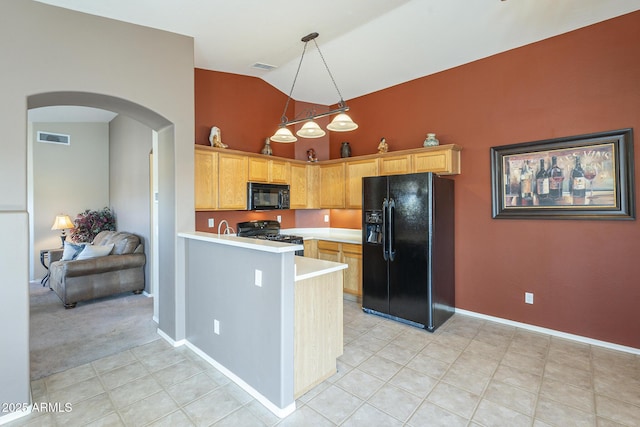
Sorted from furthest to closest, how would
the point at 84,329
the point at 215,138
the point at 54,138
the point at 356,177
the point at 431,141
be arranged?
the point at 54,138, the point at 356,177, the point at 215,138, the point at 431,141, the point at 84,329

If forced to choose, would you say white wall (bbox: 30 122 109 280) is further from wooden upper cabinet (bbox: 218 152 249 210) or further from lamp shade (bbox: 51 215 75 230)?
wooden upper cabinet (bbox: 218 152 249 210)

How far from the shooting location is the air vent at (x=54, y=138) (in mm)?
6109

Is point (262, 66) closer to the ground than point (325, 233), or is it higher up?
higher up

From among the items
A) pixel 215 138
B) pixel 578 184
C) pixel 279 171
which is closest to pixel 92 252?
pixel 215 138

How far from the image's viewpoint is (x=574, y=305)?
3279 mm

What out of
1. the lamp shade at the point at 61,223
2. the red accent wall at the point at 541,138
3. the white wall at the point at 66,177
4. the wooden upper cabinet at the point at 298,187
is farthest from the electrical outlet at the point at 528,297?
the white wall at the point at 66,177

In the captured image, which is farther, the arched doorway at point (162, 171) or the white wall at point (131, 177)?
the white wall at point (131, 177)

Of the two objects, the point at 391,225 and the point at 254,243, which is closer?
the point at 254,243

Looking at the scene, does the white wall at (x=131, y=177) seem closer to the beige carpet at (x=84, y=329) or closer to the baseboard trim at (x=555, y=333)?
the beige carpet at (x=84, y=329)

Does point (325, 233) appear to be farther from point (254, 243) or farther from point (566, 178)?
point (566, 178)

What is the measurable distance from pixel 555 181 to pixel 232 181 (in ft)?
12.6

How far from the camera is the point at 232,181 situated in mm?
4215

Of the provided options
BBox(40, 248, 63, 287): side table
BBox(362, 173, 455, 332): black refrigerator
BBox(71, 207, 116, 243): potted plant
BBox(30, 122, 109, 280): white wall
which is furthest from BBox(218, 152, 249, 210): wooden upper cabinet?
BBox(30, 122, 109, 280): white wall

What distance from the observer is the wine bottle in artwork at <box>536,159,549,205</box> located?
11.2 ft
